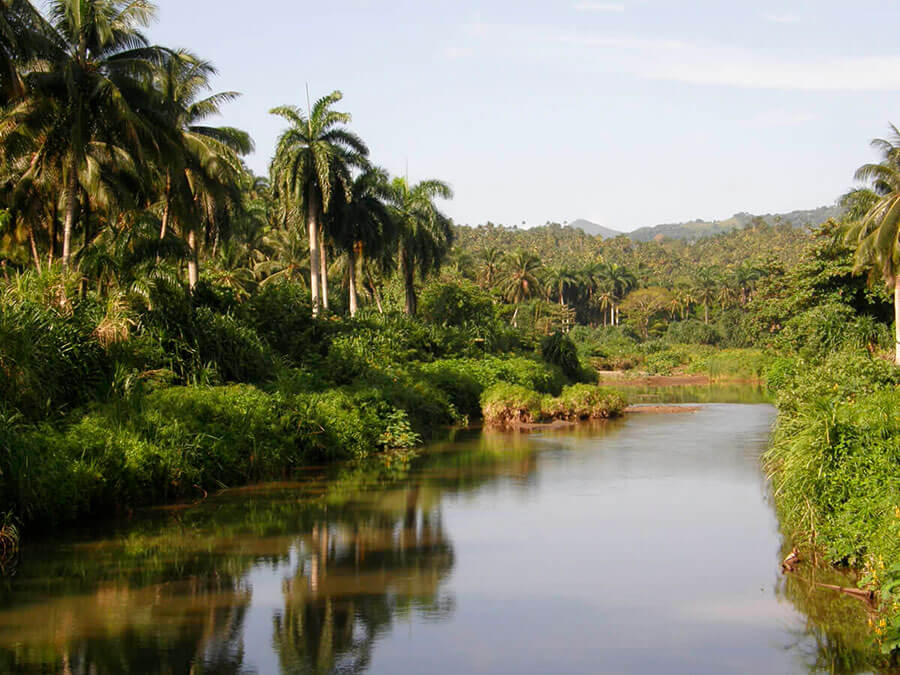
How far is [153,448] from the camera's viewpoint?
56.6ft

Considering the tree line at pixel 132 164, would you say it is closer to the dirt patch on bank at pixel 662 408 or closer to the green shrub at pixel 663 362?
the dirt patch on bank at pixel 662 408

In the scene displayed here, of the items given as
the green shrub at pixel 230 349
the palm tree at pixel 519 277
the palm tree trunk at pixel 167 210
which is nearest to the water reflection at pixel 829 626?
the green shrub at pixel 230 349

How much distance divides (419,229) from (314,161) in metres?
11.0

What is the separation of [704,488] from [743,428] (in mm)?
13580

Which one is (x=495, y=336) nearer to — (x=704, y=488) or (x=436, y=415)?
(x=436, y=415)

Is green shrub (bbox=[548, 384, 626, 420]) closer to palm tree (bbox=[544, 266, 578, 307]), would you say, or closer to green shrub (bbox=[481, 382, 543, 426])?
green shrub (bbox=[481, 382, 543, 426])

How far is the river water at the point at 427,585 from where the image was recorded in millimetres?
10094

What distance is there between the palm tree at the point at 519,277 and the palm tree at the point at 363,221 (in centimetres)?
4261

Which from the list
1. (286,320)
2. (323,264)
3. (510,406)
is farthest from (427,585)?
(323,264)

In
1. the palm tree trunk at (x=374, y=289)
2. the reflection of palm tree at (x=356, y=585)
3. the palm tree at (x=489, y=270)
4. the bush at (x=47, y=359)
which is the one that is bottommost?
the reflection of palm tree at (x=356, y=585)

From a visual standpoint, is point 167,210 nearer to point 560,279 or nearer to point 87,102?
point 87,102

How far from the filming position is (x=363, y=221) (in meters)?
43.7

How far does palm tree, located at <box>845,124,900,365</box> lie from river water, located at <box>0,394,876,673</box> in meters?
12.7

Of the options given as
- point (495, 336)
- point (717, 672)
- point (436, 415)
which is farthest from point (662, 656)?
point (495, 336)
